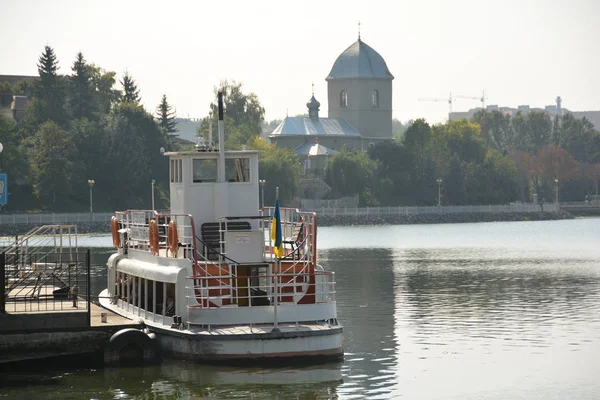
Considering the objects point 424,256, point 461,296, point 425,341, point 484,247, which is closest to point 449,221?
point 484,247

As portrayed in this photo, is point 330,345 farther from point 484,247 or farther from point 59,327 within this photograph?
point 484,247

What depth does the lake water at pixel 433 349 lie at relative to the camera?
30.2 meters

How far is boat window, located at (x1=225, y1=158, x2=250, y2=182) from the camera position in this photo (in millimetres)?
35469

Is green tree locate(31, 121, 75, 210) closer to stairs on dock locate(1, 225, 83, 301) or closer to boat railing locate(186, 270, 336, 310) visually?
stairs on dock locate(1, 225, 83, 301)

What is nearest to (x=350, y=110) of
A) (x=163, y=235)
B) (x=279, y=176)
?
(x=279, y=176)

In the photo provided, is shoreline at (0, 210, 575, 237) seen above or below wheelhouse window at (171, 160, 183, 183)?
below

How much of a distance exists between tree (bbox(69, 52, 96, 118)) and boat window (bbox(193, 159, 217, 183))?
108364 millimetres

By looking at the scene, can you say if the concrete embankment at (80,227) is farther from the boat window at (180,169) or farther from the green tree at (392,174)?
the boat window at (180,169)

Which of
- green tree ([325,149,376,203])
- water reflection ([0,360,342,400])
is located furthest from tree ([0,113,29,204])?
water reflection ([0,360,342,400])

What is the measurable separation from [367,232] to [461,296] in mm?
78284

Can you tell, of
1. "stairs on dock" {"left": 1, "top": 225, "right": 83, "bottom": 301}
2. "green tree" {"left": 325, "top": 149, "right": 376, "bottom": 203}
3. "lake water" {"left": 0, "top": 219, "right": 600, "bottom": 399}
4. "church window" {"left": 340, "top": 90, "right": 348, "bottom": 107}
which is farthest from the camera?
"church window" {"left": 340, "top": 90, "right": 348, "bottom": 107}

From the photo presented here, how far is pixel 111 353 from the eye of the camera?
32.4 meters

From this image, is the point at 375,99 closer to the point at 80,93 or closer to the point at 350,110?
the point at 350,110

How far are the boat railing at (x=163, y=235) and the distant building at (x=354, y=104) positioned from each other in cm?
15039
